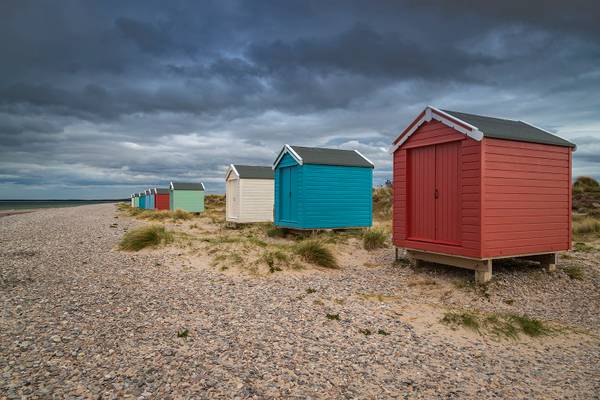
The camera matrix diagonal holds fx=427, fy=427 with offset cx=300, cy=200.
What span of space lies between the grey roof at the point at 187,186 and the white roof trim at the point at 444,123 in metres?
34.3

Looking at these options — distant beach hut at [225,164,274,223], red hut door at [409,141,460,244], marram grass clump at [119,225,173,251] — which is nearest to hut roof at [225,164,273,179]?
distant beach hut at [225,164,274,223]

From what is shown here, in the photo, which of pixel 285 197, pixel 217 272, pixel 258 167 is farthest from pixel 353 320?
pixel 258 167

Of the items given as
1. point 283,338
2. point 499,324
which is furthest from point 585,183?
point 283,338

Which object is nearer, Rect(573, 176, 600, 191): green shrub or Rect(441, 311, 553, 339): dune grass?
Rect(441, 311, 553, 339): dune grass

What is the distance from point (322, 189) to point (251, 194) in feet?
24.7

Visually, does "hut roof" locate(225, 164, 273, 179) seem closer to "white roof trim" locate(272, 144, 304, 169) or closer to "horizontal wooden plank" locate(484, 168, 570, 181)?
"white roof trim" locate(272, 144, 304, 169)

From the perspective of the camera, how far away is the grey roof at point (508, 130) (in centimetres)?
881

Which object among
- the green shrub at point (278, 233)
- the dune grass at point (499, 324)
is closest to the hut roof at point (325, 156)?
the green shrub at point (278, 233)

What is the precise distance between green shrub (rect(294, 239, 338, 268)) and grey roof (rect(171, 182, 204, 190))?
32890 millimetres

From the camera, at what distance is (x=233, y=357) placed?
16.8 feet

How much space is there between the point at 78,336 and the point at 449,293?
665cm

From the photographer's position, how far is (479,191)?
8539 millimetres

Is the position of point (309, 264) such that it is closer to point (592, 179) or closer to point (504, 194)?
point (504, 194)

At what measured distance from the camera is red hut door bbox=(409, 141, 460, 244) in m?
9.30
